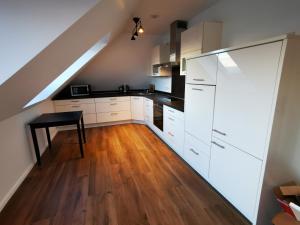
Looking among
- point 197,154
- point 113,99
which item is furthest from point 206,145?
point 113,99

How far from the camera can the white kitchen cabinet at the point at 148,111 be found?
4.19 m

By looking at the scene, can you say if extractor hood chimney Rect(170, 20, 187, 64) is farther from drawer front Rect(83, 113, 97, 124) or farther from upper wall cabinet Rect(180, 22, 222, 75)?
drawer front Rect(83, 113, 97, 124)

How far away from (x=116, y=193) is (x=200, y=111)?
1.50 m

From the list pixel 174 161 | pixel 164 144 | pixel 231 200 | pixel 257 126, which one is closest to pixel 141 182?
pixel 174 161

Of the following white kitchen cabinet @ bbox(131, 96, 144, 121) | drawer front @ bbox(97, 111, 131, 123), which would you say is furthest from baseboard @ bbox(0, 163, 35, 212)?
white kitchen cabinet @ bbox(131, 96, 144, 121)

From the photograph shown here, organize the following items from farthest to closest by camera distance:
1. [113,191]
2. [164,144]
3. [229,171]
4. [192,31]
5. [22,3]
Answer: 1. [164,144]
2. [192,31]
3. [113,191]
4. [229,171]
5. [22,3]

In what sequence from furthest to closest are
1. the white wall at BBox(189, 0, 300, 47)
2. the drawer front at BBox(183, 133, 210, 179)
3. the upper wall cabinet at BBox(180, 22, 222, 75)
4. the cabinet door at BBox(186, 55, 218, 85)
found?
the upper wall cabinet at BBox(180, 22, 222, 75)
the drawer front at BBox(183, 133, 210, 179)
the cabinet door at BBox(186, 55, 218, 85)
the white wall at BBox(189, 0, 300, 47)

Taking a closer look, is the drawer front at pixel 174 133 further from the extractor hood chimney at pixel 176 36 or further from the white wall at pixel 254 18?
the white wall at pixel 254 18

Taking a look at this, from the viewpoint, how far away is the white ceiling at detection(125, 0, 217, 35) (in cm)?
249

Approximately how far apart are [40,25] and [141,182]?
2.02m

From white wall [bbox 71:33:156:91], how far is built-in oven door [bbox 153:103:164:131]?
170cm

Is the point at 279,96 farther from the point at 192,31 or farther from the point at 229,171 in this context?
the point at 192,31

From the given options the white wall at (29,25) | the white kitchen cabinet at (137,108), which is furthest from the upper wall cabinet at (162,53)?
the white wall at (29,25)

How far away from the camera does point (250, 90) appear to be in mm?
1434
